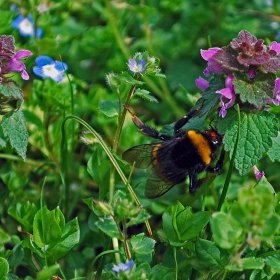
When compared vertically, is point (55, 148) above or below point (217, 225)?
below

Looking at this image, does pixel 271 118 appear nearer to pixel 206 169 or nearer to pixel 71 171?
pixel 206 169

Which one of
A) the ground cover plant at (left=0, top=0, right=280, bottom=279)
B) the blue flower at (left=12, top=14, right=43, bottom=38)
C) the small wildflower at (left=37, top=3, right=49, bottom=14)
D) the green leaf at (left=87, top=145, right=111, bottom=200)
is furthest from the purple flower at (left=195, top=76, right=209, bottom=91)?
the blue flower at (left=12, top=14, right=43, bottom=38)

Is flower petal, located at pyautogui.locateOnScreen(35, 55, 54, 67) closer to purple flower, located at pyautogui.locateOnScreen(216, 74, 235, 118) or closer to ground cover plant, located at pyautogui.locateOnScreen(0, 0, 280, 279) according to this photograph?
ground cover plant, located at pyautogui.locateOnScreen(0, 0, 280, 279)

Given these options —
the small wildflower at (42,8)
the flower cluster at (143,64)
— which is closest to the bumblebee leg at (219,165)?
the flower cluster at (143,64)

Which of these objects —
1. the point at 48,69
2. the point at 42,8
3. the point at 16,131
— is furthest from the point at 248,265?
the point at 42,8

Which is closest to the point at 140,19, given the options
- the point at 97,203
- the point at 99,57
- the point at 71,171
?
the point at 99,57

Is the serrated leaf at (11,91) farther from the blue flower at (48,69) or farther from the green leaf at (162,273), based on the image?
the green leaf at (162,273)
